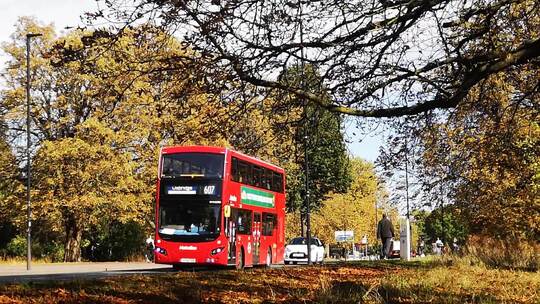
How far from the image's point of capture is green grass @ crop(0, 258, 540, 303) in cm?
768

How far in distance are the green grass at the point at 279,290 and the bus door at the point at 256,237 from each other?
13.9 m

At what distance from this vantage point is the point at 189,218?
22.3 metres

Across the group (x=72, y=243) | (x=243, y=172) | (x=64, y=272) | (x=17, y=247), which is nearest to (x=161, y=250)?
(x=243, y=172)

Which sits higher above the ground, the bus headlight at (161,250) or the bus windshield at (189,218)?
the bus windshield at (189,218)

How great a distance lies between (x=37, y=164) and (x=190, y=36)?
3220 cm

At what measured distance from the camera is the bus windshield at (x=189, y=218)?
72.3 feet

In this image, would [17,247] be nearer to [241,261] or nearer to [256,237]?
[256,237]

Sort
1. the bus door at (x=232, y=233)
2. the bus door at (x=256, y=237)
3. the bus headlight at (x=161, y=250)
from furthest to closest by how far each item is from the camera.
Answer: the bus door at (x=256, y=237)
the bus door at (x=232, y=233)
the bus headlight at (x=161, y=250)

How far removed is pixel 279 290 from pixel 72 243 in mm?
34662

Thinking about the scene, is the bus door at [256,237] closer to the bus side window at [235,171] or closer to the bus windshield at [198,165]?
the bus side window at [235,171]

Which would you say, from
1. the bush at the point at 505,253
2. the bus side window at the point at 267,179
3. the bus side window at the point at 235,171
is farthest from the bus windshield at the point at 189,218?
the bush at the point at 505,253

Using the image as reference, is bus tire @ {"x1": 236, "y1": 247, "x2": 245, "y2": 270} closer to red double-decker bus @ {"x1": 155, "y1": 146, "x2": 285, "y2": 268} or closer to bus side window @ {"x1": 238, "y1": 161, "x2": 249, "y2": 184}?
red double-decker bus @ {"x1": 155, "y1": 146, "x2": 285, "y2": 268}

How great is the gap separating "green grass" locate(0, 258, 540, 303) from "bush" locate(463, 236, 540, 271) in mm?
4995

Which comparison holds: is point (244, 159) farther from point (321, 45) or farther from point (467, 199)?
point (321, 45)
